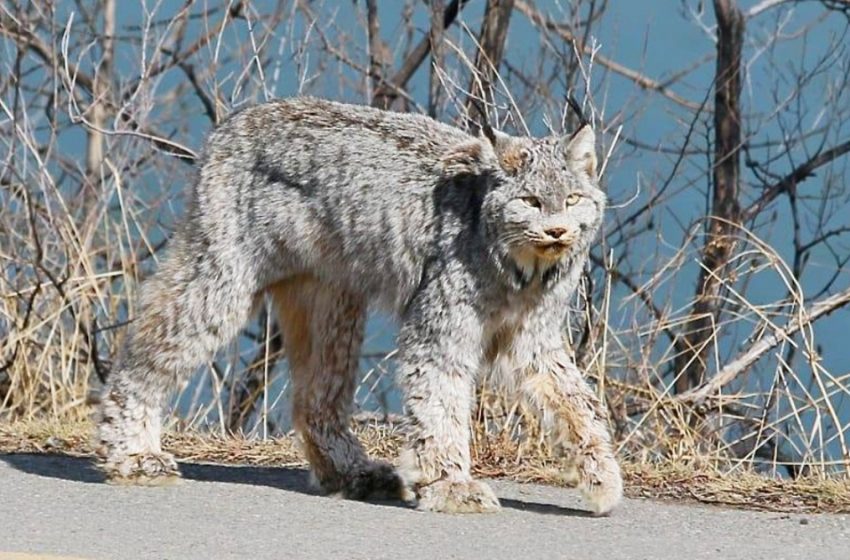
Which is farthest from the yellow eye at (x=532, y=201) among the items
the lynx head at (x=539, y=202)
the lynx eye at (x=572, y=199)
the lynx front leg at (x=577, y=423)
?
the lynx front leg at (x=577, y=423)

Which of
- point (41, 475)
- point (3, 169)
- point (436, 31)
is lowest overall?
point (41, 475)

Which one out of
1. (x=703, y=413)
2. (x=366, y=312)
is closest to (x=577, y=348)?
(x=703, y=413)

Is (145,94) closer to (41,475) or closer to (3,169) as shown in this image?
(3,169)

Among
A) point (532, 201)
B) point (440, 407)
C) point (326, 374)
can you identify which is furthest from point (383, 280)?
point (532, 201)

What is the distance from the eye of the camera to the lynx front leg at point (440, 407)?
24.3 feet

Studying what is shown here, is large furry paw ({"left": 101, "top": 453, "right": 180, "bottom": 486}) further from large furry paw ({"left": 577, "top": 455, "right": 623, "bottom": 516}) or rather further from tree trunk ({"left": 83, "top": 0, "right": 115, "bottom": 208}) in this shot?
tree trunk ({"left": 83, "top": 0, "right": 115, "bottom": 208})

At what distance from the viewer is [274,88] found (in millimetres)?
11672

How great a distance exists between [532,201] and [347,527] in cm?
146

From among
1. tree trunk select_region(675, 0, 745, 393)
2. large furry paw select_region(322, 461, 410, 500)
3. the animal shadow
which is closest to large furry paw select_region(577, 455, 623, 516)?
the animal shadow

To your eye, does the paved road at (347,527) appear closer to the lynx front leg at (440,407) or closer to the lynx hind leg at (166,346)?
the lynx front leg at (440,407)

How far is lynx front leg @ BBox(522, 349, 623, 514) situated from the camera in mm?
7445

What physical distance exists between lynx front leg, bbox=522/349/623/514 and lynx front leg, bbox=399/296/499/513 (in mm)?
287

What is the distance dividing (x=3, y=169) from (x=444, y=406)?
5592 millimetres

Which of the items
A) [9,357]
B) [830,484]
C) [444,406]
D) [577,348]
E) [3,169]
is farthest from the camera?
[3,169]
